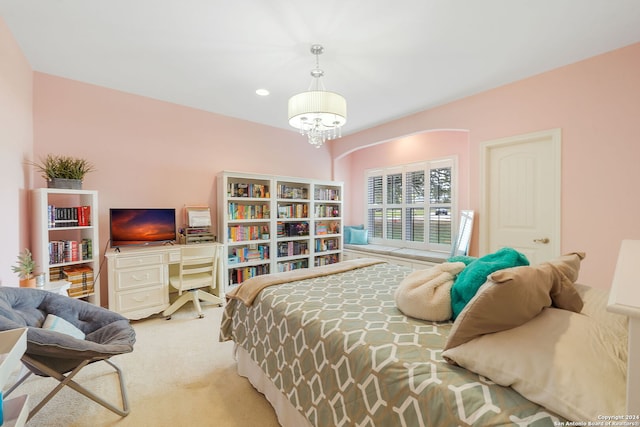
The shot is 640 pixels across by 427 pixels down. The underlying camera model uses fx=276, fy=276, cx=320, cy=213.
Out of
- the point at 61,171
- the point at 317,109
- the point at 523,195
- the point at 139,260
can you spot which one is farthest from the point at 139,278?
the point at 523,195

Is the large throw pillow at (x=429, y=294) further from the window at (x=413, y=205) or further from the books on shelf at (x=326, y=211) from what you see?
the books on shelf at (x=326, y=211)

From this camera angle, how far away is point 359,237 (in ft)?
17.0

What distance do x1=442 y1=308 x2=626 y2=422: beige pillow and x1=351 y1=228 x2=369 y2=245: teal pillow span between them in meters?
4.10

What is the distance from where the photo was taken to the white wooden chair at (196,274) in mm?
3094

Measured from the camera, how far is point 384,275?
2307mm

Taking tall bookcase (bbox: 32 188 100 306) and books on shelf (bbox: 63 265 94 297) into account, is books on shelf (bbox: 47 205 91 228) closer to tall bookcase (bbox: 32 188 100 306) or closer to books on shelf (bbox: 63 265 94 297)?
tall bookcase (bbox: 32 188 100 306)

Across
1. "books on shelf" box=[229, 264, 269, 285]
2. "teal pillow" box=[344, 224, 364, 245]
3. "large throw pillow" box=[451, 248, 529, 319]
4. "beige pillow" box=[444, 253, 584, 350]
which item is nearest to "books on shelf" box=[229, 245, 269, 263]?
"books on shelf" box=[229, 264, 269, 285]

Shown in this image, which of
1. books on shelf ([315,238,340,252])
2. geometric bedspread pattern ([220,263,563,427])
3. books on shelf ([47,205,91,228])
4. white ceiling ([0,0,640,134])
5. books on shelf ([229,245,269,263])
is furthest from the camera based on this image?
books on shelf ([315,238,340,252])

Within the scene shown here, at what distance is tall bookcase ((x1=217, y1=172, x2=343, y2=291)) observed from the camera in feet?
12.5

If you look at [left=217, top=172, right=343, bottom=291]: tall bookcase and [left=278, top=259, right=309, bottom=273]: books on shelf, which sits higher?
[left=217, top=172, right=343, bottom=291]: tall bookcase

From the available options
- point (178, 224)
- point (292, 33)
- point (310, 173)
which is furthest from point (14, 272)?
point (310, 173)

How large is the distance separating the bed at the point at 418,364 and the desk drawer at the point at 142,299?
175cm

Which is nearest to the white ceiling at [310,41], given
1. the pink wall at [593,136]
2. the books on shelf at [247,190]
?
the pink wall at [593,136]

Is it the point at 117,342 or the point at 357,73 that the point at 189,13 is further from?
the point at 117,342
